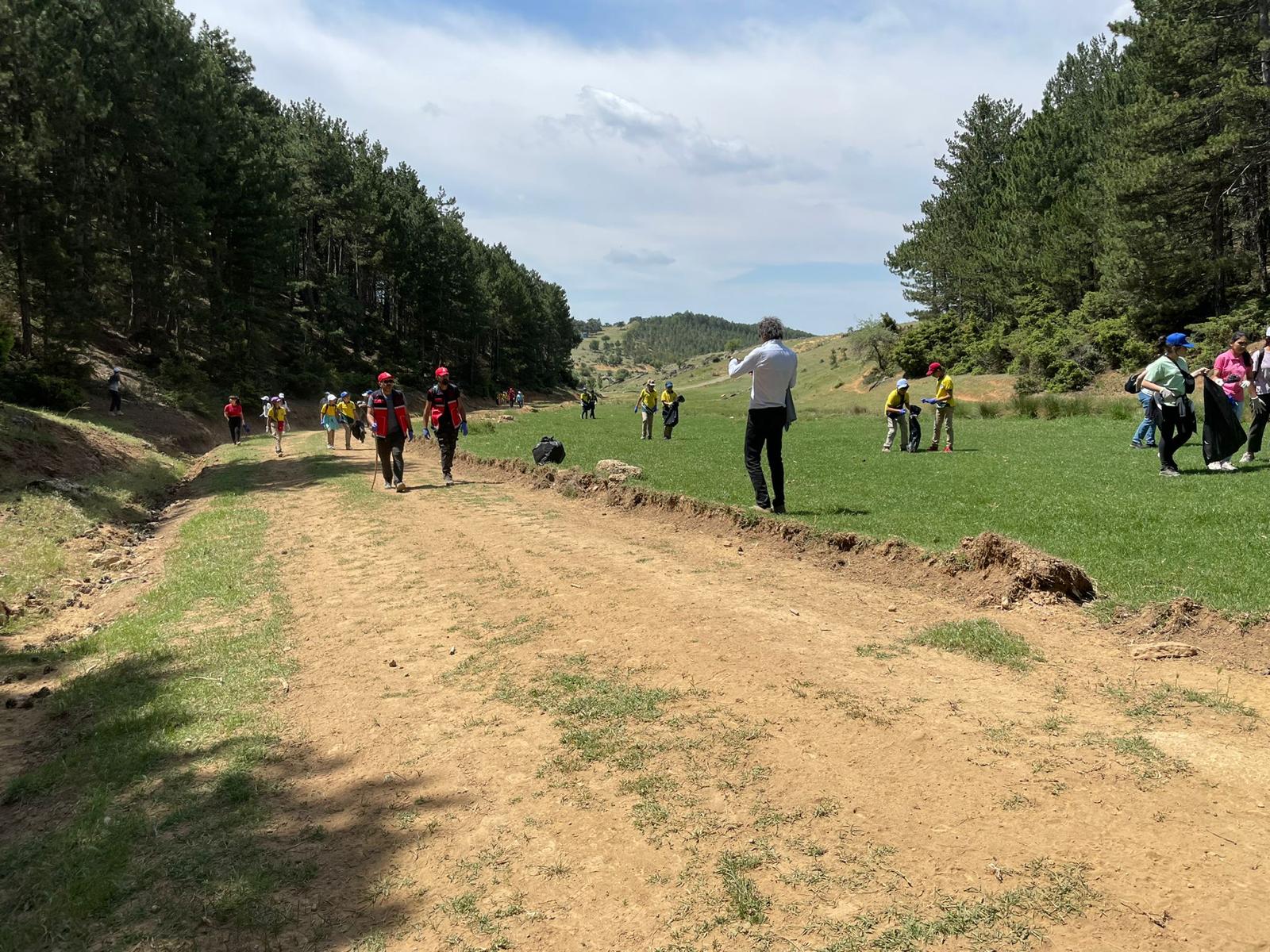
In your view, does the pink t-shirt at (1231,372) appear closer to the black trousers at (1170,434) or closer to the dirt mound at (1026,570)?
the black trousers at (1170,434)

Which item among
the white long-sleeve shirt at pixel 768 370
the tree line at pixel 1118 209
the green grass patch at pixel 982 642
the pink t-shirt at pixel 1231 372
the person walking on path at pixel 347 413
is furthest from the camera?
the tree line at pixel 1118 209

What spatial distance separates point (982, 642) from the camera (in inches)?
237

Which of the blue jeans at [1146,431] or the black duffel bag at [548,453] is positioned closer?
the blue jeans at [1146,431]

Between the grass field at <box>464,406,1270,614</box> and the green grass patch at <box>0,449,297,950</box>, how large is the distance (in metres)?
7.00

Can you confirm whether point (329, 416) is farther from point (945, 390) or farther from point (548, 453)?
point (945, 390)

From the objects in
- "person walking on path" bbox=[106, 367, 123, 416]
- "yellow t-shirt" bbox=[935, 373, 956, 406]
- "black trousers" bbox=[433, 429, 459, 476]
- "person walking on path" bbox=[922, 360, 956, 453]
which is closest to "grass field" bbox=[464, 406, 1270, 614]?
"person walking on path" bbox=[922, 360, 956, 453]

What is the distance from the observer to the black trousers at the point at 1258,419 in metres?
11.5

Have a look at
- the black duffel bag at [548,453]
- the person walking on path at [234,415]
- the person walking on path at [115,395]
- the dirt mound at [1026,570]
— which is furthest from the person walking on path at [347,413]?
the dirt mound at [1026,570]

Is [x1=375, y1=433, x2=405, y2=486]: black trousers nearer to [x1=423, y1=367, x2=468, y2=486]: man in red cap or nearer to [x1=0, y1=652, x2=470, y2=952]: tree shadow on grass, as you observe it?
[x1=423, y1=367, x2=468, y2=486]: man in red cap

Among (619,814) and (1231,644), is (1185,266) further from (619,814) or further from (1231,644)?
(619,814)

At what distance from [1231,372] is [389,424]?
54.5 feet

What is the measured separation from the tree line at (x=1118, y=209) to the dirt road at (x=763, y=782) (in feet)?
114

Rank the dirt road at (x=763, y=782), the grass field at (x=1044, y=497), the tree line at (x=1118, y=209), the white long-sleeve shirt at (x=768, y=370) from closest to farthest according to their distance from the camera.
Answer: the dirt road at (x=763, y=782), the grass field at (x=1044, y=497), the white long-sleeve shirt at (x=768, y=370), the tree line at (x=1118, y=209)

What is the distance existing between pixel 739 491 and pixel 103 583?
34.3ft
